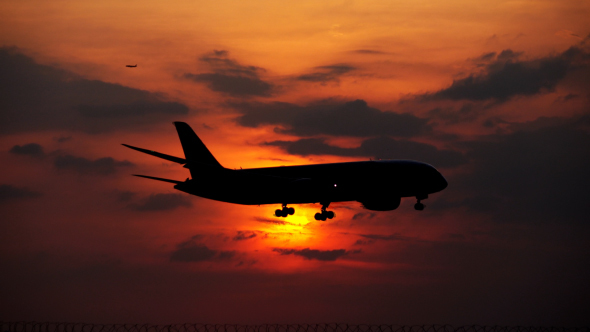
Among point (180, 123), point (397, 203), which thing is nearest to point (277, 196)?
point (397, 203)

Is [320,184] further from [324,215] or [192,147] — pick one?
[192,147]

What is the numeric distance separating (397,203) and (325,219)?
35.9ft

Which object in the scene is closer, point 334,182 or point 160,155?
point 160,155

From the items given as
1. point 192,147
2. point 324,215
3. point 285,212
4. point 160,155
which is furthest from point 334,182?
point 192,147

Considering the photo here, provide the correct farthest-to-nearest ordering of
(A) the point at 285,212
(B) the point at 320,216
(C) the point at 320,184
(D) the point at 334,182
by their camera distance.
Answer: (A) the point at 285,212 < (B) the point at 320,216 < (C) the point at 320,184 < (D) the point at 334,182

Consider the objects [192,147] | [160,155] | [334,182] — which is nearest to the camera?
[160,155]

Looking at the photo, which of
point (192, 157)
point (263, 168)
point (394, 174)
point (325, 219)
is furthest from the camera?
point (192, 157)

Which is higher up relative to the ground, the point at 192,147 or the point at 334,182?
the point at 192,147

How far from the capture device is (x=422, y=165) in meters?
89.8

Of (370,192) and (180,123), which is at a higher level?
(180,123)

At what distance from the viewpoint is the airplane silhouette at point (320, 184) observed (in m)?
88.6

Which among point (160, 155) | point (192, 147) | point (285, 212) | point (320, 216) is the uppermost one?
point (192, 147)

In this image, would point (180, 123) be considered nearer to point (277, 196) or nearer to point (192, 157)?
point (192, 157)

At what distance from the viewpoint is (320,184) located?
90.7m
